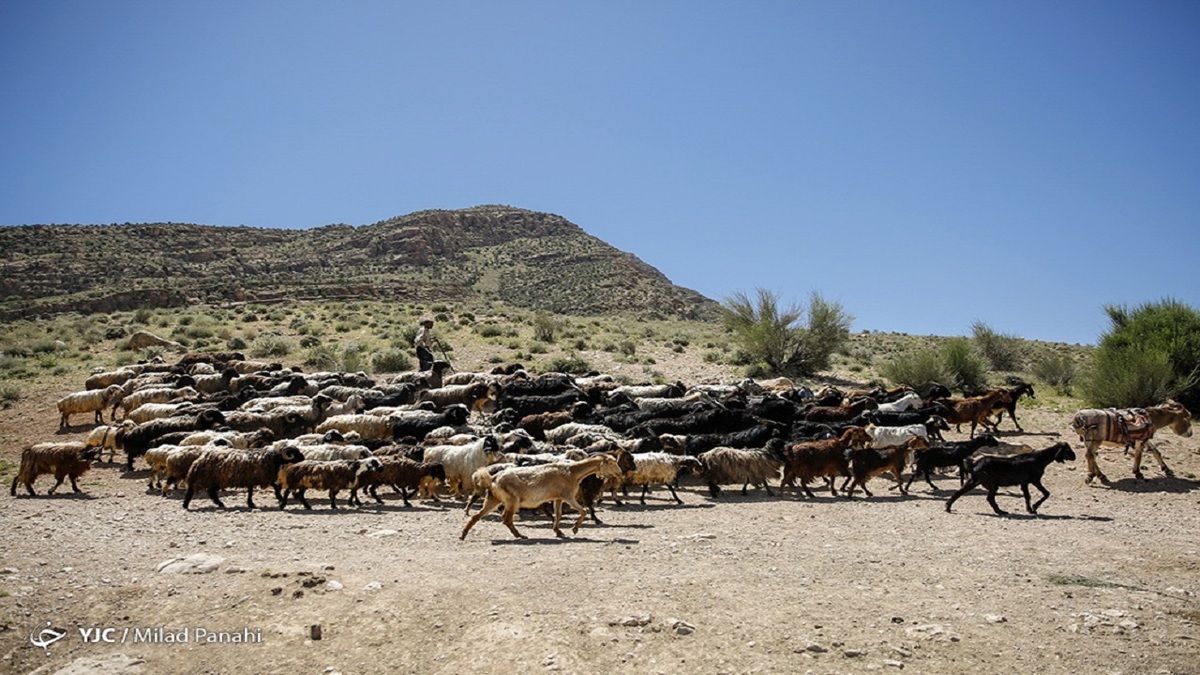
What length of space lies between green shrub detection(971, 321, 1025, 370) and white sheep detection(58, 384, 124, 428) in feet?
114

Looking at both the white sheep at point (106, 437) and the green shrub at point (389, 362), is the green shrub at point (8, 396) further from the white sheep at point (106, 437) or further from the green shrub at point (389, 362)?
the green shrub at point (389, 362)

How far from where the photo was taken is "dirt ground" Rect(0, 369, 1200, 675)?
18.4 ft

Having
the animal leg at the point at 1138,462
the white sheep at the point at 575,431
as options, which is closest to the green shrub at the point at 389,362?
the white sheep at the point at 575,431

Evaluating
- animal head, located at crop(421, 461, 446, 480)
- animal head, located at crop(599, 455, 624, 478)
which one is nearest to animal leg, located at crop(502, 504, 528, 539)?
animal head, located at crop(599, 455, 624, 478)

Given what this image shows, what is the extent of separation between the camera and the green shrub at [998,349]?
35.5m

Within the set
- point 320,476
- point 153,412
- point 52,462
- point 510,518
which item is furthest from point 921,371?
point 52,462

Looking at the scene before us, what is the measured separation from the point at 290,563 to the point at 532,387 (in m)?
12.0

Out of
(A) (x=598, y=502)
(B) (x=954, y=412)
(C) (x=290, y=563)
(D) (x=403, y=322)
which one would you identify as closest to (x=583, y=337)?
(D) (x=403, y=322)

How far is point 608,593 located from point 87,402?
1744 cm

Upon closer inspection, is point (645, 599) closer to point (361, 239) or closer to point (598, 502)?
point (598, 502)

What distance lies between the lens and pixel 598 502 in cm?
1172

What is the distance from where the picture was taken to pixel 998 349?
1409 inches

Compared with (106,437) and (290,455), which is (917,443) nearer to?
(290,455)

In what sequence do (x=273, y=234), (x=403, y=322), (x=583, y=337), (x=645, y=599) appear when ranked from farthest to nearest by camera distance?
(x=273, y=234) < (x=403, y=322) < (x=583, y=337) < (x=645, y=599)
